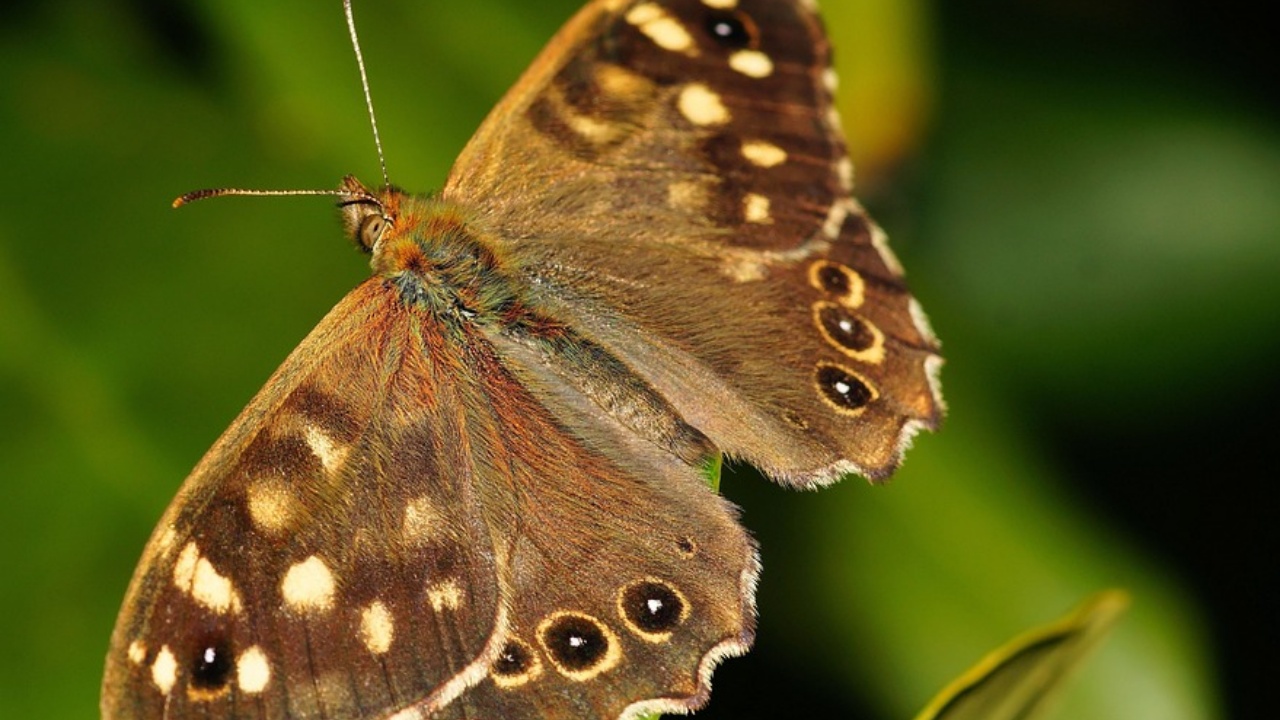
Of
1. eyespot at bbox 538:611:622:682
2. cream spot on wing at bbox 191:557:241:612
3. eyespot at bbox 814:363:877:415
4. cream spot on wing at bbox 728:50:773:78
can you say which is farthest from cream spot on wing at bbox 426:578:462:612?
cream spot on wing at bbox 728:50:773:78

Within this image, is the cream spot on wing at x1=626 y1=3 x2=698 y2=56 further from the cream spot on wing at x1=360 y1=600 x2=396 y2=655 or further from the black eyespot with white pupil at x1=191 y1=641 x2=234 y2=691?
the black eyespot with white pupil at x1=191 y1=641 x2=234 y2=691

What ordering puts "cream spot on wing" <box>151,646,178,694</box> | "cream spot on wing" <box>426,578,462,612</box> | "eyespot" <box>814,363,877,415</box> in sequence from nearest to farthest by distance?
"cream spot on wing" <box>151,646,178,694</box> < "cream spot on wing" <box>426,578,462,612</box> < "eyespot" <box>814,363,877,415</box>

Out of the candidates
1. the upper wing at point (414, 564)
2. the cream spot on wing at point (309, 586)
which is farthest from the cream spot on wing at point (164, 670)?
the cream spot on wing at point (309, 586)

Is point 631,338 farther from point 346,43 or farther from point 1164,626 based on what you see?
point 1164,626

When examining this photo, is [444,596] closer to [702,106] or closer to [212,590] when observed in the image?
[212,590]

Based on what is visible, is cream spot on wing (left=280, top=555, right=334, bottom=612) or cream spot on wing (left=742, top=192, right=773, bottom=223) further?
cream spot on wing (left=742, top=192, right=773, bottom=223)

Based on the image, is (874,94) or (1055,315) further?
(1055,315)

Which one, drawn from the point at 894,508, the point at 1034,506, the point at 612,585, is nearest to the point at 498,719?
the point at 612,585
